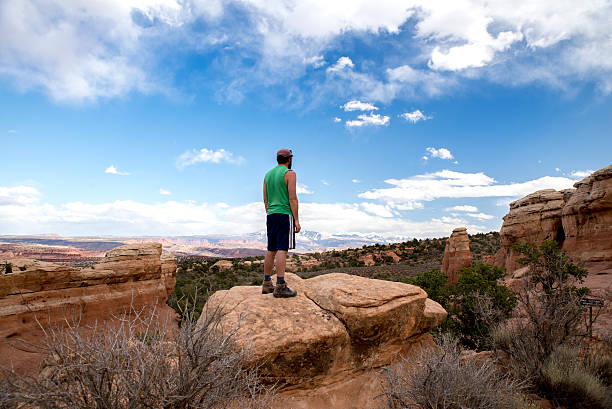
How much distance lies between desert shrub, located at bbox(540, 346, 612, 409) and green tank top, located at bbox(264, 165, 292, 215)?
4457mm

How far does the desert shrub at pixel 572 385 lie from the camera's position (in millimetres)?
4012

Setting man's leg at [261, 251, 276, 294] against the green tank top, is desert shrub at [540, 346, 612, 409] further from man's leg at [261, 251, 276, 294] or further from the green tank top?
the green tank top

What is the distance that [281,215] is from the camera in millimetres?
4836

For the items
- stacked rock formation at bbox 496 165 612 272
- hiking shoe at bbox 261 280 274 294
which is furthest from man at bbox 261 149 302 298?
stacked rock formation at bbox 496 165 612 272

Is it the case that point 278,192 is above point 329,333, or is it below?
Answer: above

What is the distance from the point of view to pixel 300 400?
12.8 feet

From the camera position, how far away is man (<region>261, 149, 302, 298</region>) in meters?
4.79

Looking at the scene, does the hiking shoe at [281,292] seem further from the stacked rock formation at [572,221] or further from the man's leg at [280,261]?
the stacked rock formation at [572,221]

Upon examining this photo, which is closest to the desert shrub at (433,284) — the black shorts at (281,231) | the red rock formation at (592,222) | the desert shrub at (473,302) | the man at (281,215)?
the desert shrub at (473,302)

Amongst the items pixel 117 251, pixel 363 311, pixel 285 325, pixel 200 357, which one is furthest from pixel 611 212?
pixel 117 251

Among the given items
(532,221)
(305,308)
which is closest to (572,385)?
(305,308)

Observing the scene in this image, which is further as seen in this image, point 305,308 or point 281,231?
point 281,231

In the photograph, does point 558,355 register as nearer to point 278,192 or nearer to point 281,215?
point 281,215

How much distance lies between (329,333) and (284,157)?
9.23 ft
